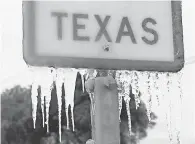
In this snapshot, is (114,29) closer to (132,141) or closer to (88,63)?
(88,63)

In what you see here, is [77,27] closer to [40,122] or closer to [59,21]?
[59,21]

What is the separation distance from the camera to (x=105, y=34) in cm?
212

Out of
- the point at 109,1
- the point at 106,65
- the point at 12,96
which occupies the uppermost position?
the point at 109,1

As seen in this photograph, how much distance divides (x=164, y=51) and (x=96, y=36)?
291mm

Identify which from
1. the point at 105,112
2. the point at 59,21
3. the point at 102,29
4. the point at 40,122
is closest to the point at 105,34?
the point at 102,29

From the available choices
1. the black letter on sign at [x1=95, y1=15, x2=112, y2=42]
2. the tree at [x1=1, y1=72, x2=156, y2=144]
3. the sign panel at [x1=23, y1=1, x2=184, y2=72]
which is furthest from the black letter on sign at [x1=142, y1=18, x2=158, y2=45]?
the tree at [x1=1, y1=72, x2=156, y2=144]

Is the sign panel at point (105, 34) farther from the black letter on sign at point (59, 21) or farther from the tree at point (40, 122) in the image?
the tree at point (40, 122)

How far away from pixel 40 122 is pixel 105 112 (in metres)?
16.6

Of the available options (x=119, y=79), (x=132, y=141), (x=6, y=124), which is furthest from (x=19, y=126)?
(x=119, y=79)

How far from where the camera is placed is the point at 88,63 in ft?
6.67

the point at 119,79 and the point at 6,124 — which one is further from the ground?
the point at 119,79


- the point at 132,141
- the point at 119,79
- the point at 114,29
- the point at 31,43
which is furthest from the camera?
the point at 132,141

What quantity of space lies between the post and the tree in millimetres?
15302

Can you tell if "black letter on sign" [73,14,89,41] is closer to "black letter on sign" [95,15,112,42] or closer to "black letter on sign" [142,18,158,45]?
"black letter on sign" [95,15,112,42]
